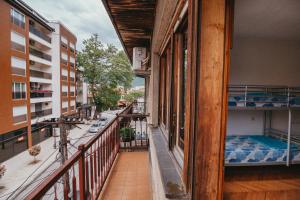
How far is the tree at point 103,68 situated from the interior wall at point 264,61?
15.3 m

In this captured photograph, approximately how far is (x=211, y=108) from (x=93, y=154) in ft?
5.32

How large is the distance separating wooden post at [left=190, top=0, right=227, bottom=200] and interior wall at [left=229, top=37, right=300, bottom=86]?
2180 millimetres

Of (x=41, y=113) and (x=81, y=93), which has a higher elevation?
(x=81, y=93)

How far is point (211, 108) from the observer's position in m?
0.82

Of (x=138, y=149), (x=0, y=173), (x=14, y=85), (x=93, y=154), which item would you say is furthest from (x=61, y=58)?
(x=93, y=154)

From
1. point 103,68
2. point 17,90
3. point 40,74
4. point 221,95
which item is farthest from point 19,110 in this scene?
point 221,95

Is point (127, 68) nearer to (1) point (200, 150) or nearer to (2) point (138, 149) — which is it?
(2) point (138, 149)

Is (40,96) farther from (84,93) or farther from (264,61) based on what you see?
(264,61)

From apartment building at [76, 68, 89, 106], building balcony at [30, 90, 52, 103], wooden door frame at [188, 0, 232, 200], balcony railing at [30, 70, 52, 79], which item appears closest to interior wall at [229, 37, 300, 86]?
wooden door frame at [188, 0, 232, 200]

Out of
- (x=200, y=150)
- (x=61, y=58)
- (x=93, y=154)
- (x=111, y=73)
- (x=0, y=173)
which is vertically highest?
(x=61, y=58)

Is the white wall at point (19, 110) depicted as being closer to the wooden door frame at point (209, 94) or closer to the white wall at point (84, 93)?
the white wall at point (84, 93)

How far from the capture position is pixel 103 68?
17.4m

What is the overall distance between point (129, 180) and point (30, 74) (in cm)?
1744

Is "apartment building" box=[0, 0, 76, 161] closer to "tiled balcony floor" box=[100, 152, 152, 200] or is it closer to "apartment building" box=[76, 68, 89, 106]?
"apartment building" box=[76, 68, 89, 106]
